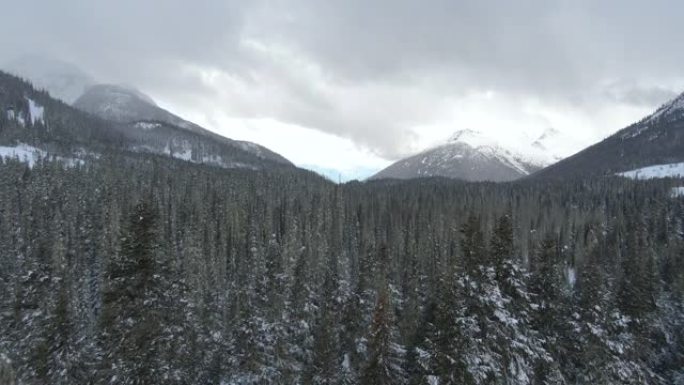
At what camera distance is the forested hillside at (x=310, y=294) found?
22375 mm

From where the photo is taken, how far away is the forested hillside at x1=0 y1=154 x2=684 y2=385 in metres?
22.4

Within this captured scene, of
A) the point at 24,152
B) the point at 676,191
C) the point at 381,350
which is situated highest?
the point at 676,191

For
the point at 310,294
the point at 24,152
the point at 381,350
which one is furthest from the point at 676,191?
the point at 24,152

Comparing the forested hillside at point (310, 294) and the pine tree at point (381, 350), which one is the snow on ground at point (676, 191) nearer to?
the forested hillside at point (310, 294)

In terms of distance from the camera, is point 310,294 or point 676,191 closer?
point 310,294

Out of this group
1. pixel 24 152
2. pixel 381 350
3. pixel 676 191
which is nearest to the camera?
pixel 381 350

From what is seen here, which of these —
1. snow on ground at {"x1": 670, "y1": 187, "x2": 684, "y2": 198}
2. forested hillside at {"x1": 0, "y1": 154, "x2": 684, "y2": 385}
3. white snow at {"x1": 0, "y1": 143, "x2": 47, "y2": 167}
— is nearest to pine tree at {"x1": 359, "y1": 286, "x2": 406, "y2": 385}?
forested hillside at {"x1": 0, "y1": 154, "x2": 684, "y2": 385}

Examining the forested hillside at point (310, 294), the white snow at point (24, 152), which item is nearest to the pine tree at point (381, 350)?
the forested hillside at point (310, 294)

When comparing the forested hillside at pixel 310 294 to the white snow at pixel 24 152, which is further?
the white snow at pixel 24 152

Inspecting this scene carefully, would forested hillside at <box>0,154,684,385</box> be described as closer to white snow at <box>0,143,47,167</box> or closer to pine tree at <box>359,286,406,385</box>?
pine tree at <box>359,286,406,385</box>

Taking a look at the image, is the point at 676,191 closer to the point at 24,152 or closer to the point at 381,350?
the point at 381,350

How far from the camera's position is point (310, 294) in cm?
5909

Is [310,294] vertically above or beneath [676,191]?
beneath

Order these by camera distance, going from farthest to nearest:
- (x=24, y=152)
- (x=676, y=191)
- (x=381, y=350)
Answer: (x=24, y=152), (x=676, y=191), (x=381, y=350)
